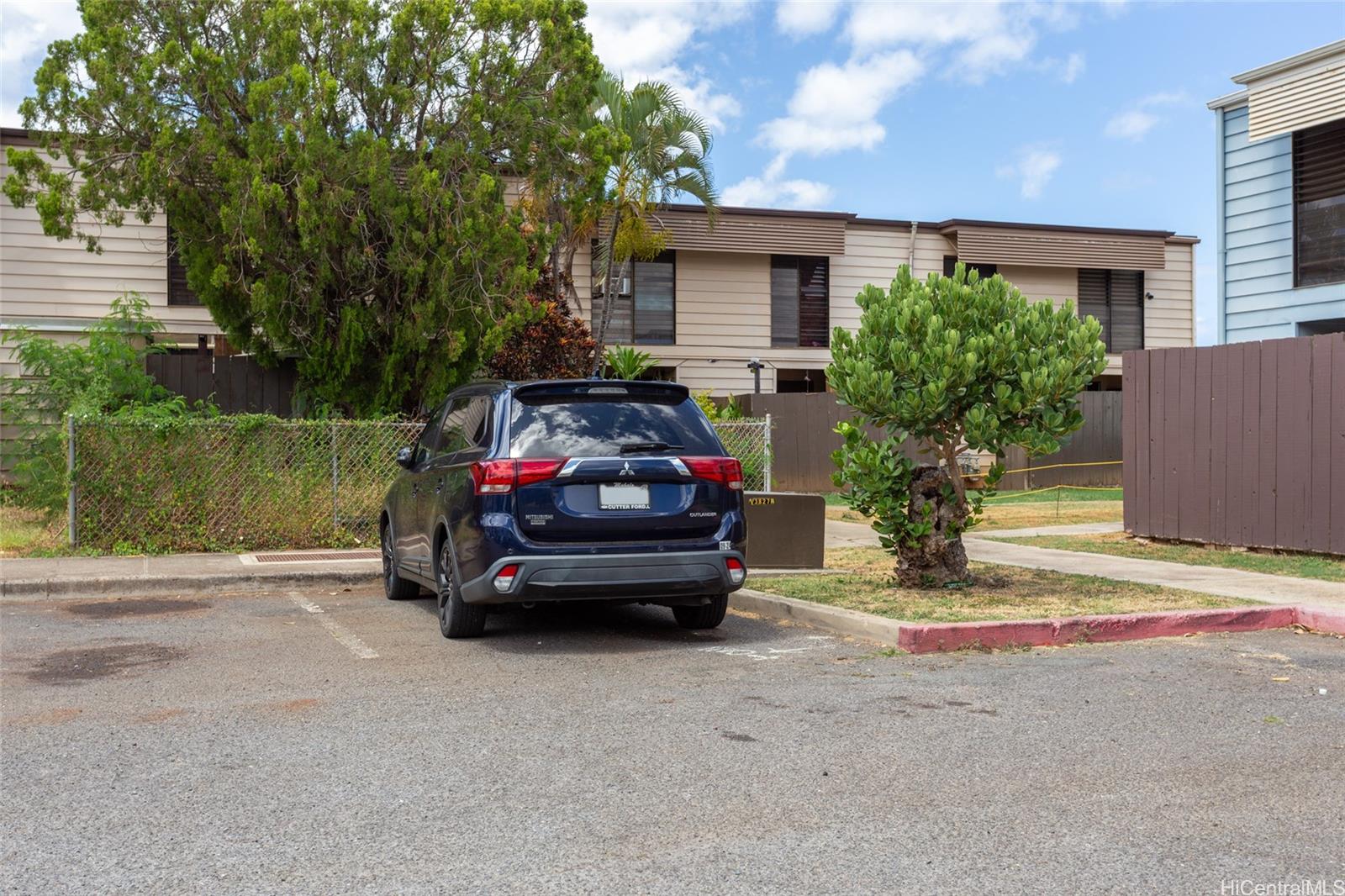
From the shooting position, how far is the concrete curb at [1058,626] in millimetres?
8102

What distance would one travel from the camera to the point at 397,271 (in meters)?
15.2

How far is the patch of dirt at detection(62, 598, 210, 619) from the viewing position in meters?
10.0

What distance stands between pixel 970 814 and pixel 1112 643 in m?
4.14

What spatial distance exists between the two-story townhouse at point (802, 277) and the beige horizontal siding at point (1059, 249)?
25 millimetres

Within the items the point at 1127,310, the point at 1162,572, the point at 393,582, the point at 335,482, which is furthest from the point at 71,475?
the point at 1127,310

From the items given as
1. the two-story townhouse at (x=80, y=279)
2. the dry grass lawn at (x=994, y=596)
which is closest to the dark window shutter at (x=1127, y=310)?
the dry grass lawn at (x=994, y=596)

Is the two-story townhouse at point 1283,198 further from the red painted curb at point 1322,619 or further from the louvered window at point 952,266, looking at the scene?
the louvered window at point 952,266

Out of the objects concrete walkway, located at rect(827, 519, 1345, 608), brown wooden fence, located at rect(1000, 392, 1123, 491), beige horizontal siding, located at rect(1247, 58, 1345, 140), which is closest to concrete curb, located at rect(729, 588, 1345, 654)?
concrete walkway, located at rect(827, 519, 1345, 608)

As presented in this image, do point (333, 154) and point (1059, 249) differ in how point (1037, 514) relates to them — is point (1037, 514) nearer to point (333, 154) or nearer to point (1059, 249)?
point (1059, 249)

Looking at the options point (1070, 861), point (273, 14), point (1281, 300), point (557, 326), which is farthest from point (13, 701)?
point (1281, 300)

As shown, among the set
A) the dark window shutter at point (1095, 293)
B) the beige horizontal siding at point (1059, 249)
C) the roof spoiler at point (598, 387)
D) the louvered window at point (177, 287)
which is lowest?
the roof spoiler at point (598, 387)

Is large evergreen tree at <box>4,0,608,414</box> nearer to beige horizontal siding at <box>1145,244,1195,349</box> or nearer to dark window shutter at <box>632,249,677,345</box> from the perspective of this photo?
dark window shutter at <box>632,249,677,345</box>

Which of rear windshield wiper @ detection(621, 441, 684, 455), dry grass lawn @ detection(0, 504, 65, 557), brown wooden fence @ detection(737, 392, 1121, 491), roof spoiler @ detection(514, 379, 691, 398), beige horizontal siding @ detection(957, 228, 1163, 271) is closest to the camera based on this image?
Result: rear windshield wiper @ detection(621, 441, 684, 455)

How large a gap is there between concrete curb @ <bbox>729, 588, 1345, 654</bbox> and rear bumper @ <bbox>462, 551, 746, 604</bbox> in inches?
44.4
